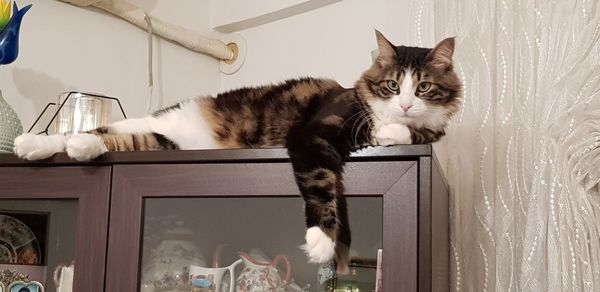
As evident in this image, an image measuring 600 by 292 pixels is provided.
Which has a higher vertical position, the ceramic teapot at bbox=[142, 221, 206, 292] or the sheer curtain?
the sheer curtain

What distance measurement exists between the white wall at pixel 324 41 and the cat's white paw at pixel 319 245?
68 centimetres

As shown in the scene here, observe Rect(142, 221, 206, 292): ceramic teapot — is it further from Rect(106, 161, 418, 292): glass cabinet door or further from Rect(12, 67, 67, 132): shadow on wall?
Rect(12, 67, 67, 132): shadow on wall

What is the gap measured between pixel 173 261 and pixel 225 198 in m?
0.18

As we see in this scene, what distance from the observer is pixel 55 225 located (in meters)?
1.13

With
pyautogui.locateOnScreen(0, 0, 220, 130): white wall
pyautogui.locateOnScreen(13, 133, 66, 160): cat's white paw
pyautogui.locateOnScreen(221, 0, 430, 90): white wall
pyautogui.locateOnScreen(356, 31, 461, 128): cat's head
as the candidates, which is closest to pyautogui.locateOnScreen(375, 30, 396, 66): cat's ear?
pyautogui.locateOnScreen(356, 31, 461, 128): cat's head

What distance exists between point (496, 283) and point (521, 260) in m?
0.06

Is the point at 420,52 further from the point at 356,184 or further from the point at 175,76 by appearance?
the point at 175,76

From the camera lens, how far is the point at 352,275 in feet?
3.11

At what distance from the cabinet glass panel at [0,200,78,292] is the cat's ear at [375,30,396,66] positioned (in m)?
0.57

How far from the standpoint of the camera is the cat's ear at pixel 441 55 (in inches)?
40.3

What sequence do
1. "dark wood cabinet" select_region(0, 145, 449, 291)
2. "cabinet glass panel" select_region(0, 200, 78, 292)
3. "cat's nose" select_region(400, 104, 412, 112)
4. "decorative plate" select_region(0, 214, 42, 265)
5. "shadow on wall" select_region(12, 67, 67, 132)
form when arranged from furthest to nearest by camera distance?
"shadow on wall" select_region(12, 67, 67, 132)
"decorative plate" select_region(0, 214, 42, 265)
"cabinet glass panel" select_region(0, 200, 78, 292)
"cat's nose" select_region(400, 104, 412, 112)
"dark wood cabinet" select_region(0, 145, 449, 291)

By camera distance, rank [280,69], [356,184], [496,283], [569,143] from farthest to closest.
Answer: [280,69], [496,283], [569,143], [356,184]

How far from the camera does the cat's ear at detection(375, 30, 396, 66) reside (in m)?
1.05

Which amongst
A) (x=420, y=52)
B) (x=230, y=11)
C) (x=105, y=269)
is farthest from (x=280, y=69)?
(x=105, y=269)
